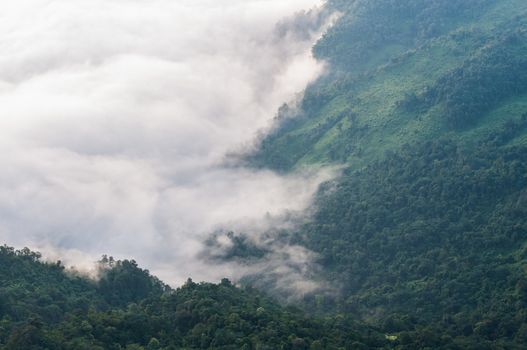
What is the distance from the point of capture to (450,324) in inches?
4560

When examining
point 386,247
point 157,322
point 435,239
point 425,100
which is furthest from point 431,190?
point 157,322

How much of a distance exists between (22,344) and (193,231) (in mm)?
88354

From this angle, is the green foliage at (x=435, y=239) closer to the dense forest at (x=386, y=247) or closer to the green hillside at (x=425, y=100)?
the dense forest at (x=386, y=247)

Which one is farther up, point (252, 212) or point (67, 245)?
point (252, 212)

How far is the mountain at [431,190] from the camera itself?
396ft

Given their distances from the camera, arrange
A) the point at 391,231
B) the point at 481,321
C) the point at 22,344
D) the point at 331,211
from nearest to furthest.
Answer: the point at 22,344, the point at 481,321, the point at 391,231, the point at 331,211

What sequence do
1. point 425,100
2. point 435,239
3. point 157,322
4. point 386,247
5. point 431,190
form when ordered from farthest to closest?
1. point 425,100
2. point 431,190
3. point 386,247
4. point 435,239
5. point 157,322

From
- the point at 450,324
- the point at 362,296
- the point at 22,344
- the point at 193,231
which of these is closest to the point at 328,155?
the point at 193,231

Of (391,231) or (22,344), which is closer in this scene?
(22,344)

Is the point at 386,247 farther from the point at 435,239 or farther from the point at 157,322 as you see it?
the point at 157,322

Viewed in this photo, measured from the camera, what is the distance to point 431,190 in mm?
149250

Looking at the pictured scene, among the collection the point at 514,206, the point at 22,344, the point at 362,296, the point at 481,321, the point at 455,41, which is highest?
the point at 455,41

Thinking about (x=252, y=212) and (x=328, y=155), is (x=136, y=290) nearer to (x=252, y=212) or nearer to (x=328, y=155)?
(x=252, y=212)

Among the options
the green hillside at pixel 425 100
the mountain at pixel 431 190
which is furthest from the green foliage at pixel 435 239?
the green hillside at pixel 425 100
